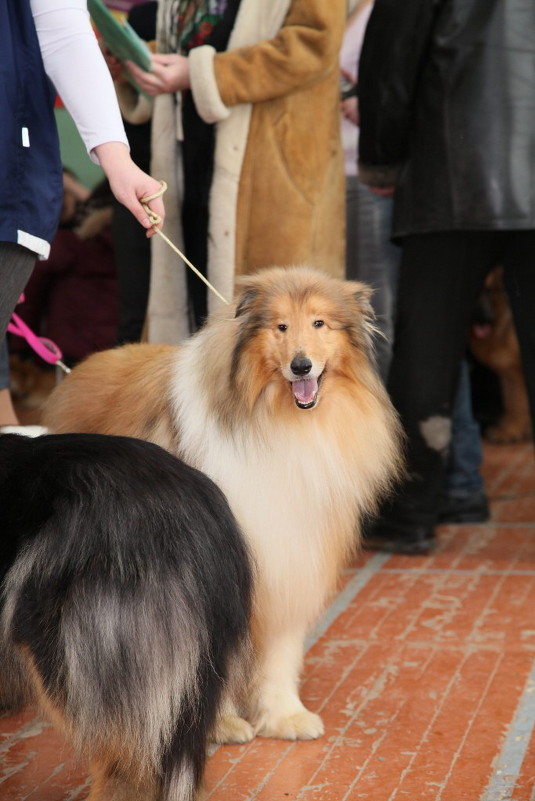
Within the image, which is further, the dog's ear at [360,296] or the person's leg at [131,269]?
the person's leg at [131,269]

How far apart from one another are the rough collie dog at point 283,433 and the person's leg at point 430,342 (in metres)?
1.09

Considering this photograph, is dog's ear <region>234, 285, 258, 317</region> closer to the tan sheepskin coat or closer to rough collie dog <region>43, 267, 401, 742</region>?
rough collie dog <region>43, 267, 401, 742</region>

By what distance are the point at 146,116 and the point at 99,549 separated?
8.34ft

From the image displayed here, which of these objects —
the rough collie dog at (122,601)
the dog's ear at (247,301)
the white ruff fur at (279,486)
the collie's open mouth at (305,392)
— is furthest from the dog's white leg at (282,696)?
the dog's ear at (247,301)

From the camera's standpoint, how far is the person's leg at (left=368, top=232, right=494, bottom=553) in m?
3.78

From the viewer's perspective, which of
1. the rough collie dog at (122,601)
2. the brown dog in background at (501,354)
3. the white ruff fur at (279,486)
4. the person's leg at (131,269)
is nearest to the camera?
the rough collie dog at (122,601)

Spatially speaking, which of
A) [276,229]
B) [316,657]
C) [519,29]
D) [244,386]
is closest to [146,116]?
[276,229]

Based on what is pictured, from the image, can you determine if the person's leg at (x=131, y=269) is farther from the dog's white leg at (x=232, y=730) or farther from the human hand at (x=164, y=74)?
the dog's white leg at (x=232, y=730)

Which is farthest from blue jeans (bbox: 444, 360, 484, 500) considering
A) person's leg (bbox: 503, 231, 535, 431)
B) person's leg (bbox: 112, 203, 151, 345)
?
person's leg (bbox: 112, 203, 151, 345)

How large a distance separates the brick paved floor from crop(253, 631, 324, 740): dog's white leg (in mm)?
36

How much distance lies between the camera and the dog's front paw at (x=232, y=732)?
2598 millimetres

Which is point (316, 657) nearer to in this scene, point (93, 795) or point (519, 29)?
point (93, 795)

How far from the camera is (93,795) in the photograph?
2.06m

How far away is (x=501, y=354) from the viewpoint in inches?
245
